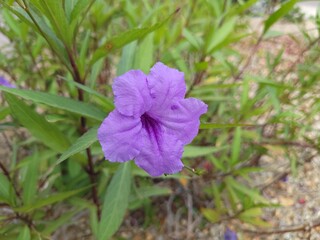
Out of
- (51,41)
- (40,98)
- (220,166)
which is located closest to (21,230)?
(40,98)

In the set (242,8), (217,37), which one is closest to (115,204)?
(217,37)

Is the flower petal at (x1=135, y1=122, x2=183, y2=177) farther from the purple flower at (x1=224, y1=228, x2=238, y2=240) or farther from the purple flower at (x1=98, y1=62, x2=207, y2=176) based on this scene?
the purple flower at (x1=224, y1=228, x2=238, y2=240)

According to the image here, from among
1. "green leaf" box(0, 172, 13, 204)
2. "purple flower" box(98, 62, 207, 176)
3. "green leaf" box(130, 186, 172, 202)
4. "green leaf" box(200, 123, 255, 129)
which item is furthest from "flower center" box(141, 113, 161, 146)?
"green leaf" box(130, 186, 172, 202)

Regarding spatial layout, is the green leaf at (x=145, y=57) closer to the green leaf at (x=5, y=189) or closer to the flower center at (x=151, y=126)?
the flower center at (x=151, y=126)

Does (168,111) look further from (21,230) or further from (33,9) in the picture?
(21,230)

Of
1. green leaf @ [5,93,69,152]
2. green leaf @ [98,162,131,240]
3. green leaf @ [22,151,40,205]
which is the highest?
green leaf @ [5,93,69,152]

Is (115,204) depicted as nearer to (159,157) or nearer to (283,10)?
(159,157)

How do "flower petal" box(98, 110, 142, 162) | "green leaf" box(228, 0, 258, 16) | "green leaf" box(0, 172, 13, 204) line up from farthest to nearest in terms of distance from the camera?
"green leaf" box(228, 0, 258, 16) < "green leaf" box(0, 172, 13, 204) < "flower petal" box(98, 110, 142, 162)

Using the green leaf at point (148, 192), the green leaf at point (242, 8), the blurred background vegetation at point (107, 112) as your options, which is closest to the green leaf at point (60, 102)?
the blurred background vegetation at point (107, 112)
